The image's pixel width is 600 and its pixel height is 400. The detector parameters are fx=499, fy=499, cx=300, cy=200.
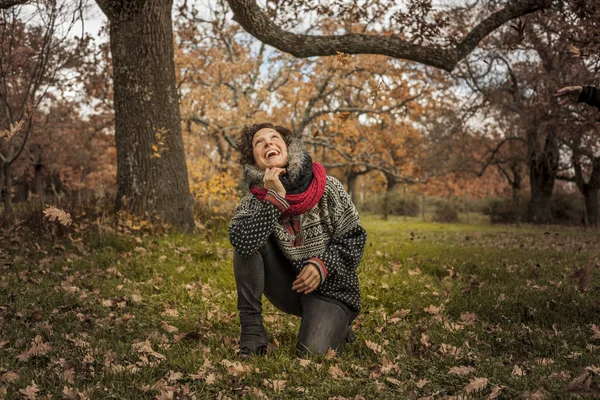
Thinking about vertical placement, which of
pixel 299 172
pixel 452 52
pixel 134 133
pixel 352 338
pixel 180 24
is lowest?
pixel 352 338

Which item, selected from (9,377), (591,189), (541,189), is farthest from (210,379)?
(591,189)

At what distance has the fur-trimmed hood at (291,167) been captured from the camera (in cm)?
333

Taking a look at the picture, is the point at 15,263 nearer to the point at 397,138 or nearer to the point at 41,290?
the point at 41,290

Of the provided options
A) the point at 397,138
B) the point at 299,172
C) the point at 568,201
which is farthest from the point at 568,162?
the point at 299,172

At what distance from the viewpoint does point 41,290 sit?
15.5ft

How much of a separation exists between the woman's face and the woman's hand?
145 millimetres

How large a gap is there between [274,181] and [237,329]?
156 centimetres

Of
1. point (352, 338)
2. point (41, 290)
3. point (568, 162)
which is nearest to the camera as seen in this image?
point (352, 338)

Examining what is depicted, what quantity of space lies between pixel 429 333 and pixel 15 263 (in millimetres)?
4669

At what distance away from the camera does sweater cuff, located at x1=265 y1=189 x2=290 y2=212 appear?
10.6ft

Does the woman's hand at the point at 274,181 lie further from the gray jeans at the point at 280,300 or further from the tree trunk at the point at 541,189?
the tree trunk at the point at 541,189

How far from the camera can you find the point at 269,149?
3.43m

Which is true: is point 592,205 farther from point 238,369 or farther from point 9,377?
point 9,377

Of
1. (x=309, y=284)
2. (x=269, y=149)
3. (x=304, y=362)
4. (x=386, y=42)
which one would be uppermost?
(x=386, y=42)
